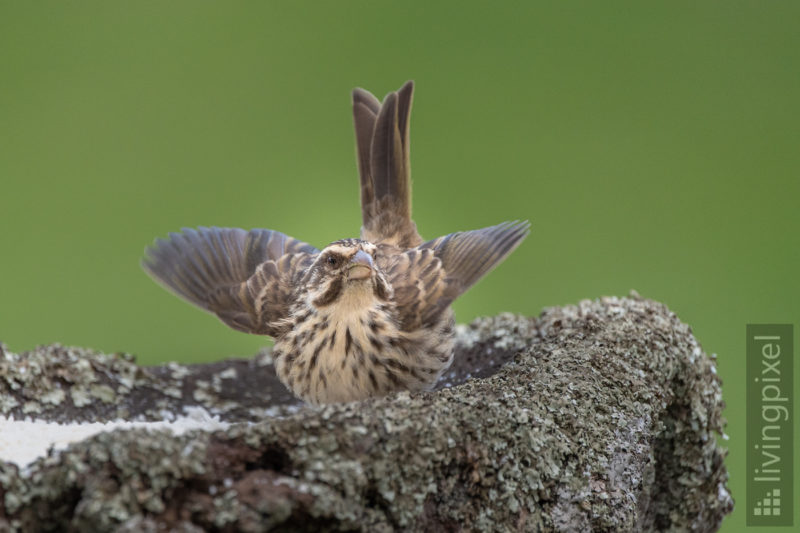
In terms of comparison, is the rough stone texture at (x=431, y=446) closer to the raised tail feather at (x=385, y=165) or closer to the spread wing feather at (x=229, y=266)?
the spread wing feather at (x=229, y=266)

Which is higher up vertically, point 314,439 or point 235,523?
point 314,439

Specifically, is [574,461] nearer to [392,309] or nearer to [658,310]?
[392,309]

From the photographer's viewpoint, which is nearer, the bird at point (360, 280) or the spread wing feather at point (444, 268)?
the bird at point (360, 280)

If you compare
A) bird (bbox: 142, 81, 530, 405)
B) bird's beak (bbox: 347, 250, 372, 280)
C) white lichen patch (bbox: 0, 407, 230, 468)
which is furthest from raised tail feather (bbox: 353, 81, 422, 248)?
white lichen patch (bbox: 0, 407, 230, 468)

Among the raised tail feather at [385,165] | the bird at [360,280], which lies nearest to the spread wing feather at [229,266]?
the bird at [360,280]

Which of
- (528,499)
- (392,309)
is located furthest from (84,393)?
(528,499)

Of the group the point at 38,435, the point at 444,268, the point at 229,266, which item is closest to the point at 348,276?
the point at 444,268
